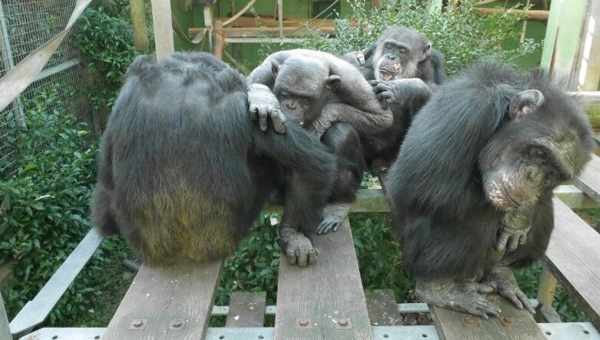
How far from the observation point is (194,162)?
2.25 meters

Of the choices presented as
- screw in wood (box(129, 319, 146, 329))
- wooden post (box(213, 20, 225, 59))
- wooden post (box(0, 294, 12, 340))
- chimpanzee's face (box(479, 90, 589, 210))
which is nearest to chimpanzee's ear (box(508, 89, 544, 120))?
chimpanzee's face (box(479, 90, 589, 210))

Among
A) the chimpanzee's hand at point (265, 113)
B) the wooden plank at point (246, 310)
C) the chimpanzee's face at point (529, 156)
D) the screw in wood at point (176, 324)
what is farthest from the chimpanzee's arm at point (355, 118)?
the wooden plank at point (246, 310)

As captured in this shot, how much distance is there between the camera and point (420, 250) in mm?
2324

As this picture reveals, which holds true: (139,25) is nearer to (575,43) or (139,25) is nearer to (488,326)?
(575,43)

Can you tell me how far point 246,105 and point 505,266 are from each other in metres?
1.41

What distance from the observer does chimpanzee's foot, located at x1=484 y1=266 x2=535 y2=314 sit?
225cm

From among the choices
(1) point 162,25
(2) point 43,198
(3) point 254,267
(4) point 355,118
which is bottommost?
(3) point 254,267

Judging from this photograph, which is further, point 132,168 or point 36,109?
point 36,109

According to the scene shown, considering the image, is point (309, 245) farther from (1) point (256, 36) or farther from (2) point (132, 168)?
(1) point (256, 36)

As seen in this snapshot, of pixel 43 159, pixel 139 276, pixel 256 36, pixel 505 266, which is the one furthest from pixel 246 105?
pixel 256 36

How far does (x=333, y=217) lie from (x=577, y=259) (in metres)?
1.17

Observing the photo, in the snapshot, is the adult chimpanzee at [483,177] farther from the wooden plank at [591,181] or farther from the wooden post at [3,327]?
the wooden post at [3,327]

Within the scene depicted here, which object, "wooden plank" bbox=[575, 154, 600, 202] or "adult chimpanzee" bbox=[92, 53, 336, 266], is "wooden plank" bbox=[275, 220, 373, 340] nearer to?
"adult chimpanzee" bbox=[92, 53, 336, 266]

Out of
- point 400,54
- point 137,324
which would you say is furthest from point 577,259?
point 137,324
